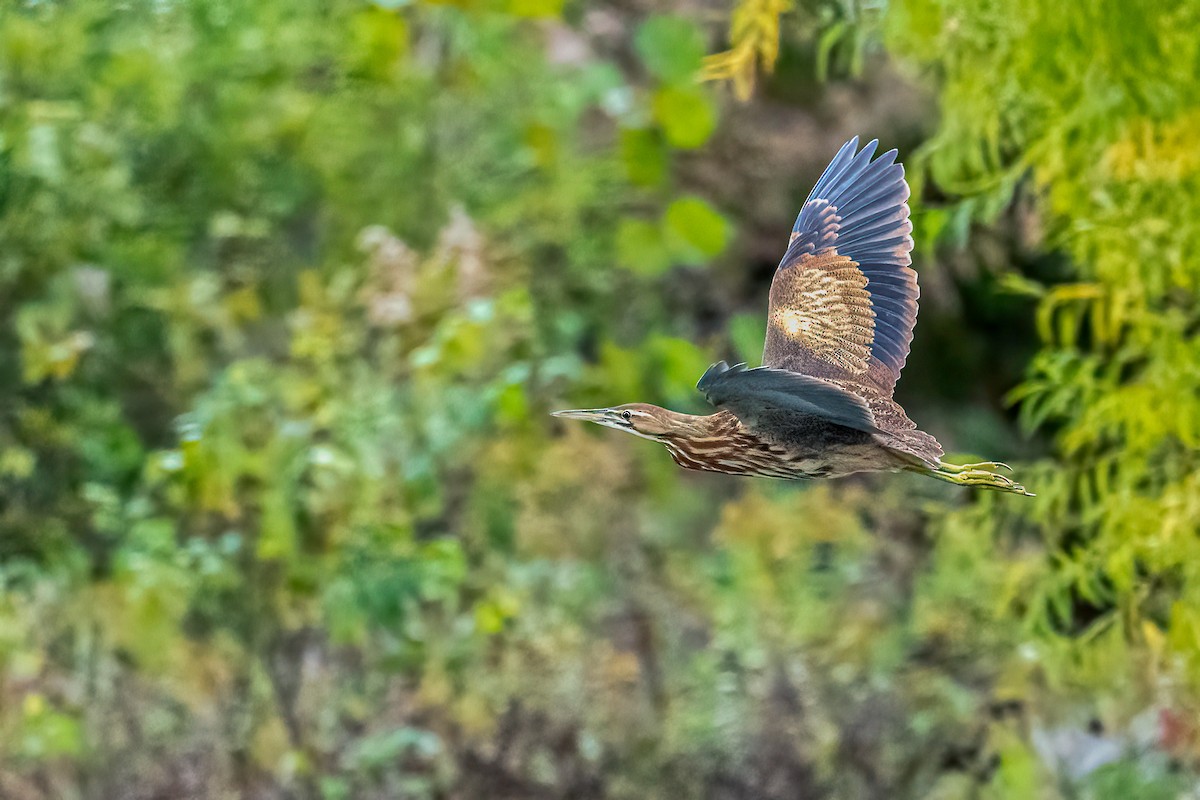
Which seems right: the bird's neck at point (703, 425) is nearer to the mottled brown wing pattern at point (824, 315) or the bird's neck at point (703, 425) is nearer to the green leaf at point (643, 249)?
the mottled brown wing pattern at point (824, 315)

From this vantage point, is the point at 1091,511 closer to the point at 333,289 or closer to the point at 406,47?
the point at 333,289

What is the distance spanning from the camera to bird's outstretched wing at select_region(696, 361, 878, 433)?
54cm

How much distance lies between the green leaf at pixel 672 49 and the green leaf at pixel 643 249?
18 centimetres

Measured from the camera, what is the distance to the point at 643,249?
6.53 feet

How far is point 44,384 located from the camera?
226cm

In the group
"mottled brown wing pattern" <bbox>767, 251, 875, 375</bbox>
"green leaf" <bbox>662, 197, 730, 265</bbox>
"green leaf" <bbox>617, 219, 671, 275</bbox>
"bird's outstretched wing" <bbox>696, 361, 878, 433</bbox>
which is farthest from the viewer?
"green leaf" <bbox>617, 219, 671, 275</bbox>

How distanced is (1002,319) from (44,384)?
4.08 feet

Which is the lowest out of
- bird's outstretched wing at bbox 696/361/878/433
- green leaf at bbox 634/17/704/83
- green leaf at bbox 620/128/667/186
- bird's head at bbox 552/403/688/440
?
green leaf at bbox 620/128/667/186

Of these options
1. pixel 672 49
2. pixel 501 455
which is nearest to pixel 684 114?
pixel 672 49

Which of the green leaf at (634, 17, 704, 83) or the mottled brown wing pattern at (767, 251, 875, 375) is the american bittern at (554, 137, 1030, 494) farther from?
the green leaf at (634, 17, 704, 83)

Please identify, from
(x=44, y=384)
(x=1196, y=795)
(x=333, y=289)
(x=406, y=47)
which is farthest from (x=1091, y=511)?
(x=44, y=384)

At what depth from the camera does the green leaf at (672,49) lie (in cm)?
187

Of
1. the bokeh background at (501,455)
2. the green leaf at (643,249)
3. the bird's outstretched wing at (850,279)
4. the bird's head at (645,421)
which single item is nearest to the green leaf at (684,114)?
the bokeh background at (501,455)

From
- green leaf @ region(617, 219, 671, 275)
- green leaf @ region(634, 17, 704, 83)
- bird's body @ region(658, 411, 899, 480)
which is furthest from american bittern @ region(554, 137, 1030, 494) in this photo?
green leaf @ region(617, 219, 671, 275)
